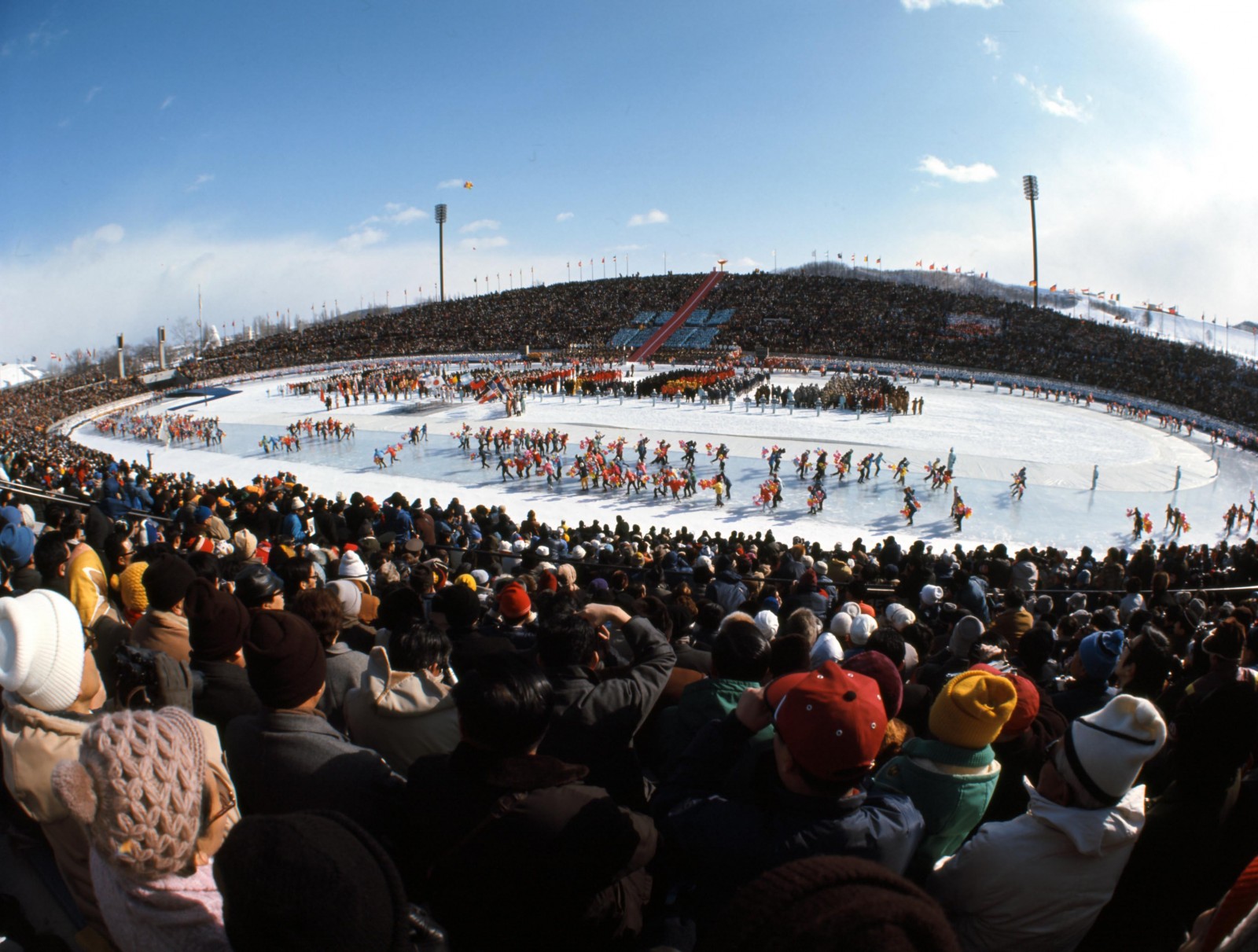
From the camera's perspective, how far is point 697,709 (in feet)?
9.82

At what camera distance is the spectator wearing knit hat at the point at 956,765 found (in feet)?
8.02

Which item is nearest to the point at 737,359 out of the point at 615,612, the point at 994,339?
the point at 994,339

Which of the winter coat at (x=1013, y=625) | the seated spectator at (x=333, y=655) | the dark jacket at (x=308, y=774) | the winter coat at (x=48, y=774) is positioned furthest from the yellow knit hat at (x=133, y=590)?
the winter coat at (x=1013, y=625)

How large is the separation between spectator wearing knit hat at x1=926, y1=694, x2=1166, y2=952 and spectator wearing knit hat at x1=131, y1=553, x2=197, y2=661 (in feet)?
12.3

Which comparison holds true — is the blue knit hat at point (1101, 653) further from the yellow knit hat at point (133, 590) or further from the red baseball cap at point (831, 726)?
the yellow knit hat at point (133, 590)

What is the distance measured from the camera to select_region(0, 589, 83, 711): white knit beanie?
7.90 ft

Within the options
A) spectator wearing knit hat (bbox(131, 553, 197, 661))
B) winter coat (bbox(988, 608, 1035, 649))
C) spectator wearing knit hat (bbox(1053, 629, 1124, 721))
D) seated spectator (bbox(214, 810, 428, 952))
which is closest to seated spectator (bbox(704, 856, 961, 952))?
seated spectator (bbox(214, 810, 428, 952))

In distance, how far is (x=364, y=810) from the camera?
244 centimetres

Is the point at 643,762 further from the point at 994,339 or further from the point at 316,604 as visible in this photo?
the point at 994,339

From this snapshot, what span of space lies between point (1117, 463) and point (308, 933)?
102 feet

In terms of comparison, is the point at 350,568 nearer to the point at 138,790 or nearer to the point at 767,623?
the point at 767,623

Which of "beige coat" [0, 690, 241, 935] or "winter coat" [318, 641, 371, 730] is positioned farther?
"winter coat" [318, 641, 371, 730]

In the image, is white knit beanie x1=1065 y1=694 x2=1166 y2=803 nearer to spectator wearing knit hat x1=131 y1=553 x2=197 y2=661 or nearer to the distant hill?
spectator wearing knit hat x1=131 y1=553 x2=197 y2=661

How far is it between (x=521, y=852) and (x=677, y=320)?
2894 inches
